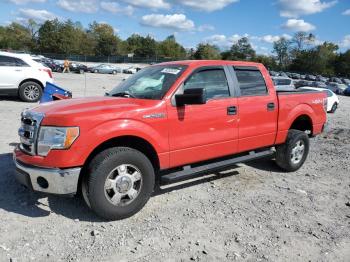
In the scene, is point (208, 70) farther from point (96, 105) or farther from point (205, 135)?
point (96, 105)

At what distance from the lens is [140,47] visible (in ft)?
364

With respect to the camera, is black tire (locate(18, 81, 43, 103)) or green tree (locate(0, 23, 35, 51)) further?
green tree (locate(0, 23, 35, 51))

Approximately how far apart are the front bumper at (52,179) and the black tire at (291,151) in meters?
3.78

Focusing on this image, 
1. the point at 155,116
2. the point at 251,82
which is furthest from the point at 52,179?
the point at 251,82

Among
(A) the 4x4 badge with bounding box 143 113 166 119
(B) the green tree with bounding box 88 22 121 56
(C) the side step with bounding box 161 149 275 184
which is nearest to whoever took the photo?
(A) the 4x4 badge with bounding box 143 113 166 119

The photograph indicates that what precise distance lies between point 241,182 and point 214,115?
145 cm

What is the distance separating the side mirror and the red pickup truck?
0.01 meters

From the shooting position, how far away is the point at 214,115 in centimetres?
527

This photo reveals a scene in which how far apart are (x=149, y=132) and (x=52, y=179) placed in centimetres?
123

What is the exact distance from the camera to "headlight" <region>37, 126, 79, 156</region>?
413 centimetres

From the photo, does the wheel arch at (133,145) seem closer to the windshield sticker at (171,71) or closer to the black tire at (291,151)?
the windshield sticker at (171,71)

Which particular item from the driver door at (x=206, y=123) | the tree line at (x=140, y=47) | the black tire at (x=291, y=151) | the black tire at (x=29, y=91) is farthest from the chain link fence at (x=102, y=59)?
the driver door at (x=206, y=123)

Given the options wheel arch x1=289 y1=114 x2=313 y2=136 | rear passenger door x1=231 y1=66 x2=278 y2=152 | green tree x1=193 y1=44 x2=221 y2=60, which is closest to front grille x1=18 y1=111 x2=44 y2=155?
rear passenger door x1=231 y1=66 x2=278 y2=152

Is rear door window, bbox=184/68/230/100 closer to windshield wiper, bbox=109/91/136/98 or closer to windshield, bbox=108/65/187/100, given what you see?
windshield, bbox=108/65/187/100
